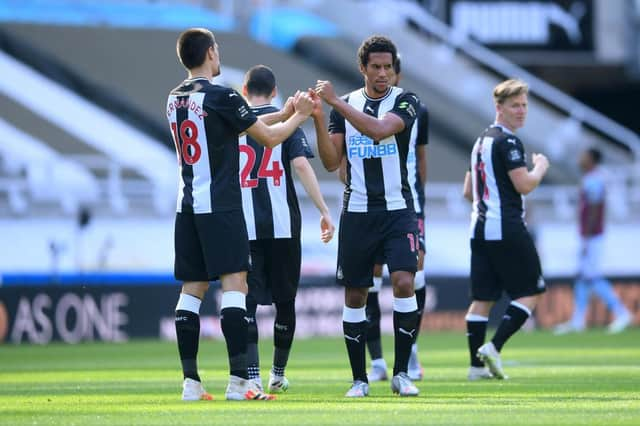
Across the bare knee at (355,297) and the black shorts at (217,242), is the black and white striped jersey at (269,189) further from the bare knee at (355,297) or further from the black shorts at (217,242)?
the black shorts at (217,242)

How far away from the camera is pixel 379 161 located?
31.3ft

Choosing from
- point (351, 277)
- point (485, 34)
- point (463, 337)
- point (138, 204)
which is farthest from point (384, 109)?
point (485, 34)

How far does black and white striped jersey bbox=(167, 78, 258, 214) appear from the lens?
28.7ft

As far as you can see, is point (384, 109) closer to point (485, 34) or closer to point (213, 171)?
point (213, 171)

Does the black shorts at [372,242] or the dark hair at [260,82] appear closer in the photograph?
the black shorts at [372,242]

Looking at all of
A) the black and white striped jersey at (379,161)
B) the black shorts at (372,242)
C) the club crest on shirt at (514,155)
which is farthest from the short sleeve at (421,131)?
the black shorts at (372,242)

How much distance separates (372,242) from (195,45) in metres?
1.77

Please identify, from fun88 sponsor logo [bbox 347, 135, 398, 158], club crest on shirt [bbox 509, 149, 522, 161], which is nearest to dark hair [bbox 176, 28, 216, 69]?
Answer: fun88 sponsor logo [bbox 347, 135, 398, 158]

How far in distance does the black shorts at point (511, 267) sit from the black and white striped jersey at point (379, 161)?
81.9 inches

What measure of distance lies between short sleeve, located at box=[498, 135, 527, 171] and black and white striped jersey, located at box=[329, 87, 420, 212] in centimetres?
178

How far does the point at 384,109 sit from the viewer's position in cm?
955

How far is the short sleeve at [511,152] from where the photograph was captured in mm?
11172

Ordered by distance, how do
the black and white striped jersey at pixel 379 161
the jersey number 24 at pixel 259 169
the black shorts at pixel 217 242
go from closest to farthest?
the black shorts at pixel 217 242, the black and white striped jersey at pixel 379 161, the jersey number 24 at pixel 259 169

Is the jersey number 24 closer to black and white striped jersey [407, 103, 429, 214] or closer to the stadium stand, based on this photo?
black and white striped jersey [407, 103, 429, 214]
